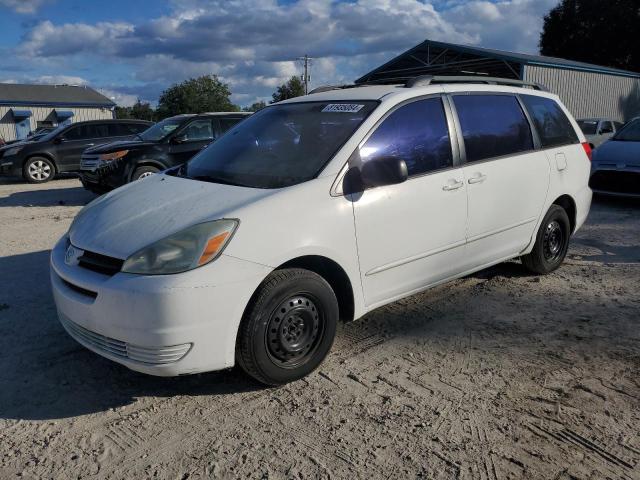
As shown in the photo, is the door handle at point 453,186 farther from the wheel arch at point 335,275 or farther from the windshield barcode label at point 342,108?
the wheel arch at point 335,275

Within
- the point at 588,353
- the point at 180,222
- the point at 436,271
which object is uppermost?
the point at 180,222

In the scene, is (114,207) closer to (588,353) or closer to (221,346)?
(221,346)

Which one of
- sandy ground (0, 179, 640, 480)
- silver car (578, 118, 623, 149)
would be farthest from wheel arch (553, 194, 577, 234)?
silver car (578, 118, 623, 149)

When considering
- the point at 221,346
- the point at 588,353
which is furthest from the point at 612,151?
the point at 221,346

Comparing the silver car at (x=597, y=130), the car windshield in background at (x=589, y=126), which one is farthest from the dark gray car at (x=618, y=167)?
the car windshield in background at (x=589, y=126)

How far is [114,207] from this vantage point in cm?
355

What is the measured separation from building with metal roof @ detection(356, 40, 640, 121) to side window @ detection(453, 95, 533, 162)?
16.2 meters

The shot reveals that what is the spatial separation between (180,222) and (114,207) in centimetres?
75

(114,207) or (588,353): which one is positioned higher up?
(114,207)

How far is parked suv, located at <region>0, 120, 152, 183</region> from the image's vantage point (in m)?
14.1

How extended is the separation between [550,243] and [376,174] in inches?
103

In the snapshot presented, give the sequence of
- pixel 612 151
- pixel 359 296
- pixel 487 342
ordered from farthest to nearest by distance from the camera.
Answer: pixel 612 151
pixel 487 342
pixel 359 296

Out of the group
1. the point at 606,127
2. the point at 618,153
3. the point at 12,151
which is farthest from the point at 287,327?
the point at 606,127

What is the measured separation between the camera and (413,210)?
12.1ft
